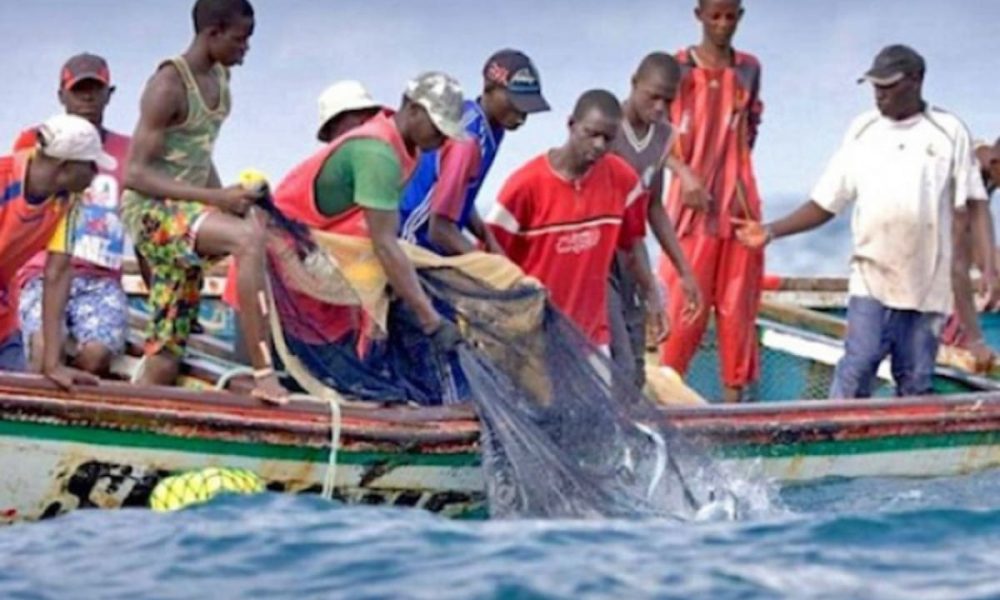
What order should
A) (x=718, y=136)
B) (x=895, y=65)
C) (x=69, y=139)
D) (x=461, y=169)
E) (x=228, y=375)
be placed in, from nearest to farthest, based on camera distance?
(x=69, y=139) < (x=228, y=375) < (x=461, y=169) < (x=895, y=65) < (x=718, y=136)

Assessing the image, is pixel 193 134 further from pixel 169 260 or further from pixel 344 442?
pixel 344 442

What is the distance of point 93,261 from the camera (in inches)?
445

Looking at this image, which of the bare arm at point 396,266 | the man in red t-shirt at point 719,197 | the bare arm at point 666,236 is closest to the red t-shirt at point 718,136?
the man in red t-shirt at point 719,197

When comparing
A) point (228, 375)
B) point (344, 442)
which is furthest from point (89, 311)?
point (344, 442)

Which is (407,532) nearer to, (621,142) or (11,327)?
(11,327)

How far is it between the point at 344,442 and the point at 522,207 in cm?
160

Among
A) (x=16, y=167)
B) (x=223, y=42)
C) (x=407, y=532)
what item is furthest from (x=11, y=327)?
(x=407, y=532)

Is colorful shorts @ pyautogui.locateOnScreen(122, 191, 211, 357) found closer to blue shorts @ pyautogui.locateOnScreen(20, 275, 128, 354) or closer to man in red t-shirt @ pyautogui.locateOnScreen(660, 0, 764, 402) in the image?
blue shorts @ pyautogui.locateOnScreen(20, 275, 128, 354)

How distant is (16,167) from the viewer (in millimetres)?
10172

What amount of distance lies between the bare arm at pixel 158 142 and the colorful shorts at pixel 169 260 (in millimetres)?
90

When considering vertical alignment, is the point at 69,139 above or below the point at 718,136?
below

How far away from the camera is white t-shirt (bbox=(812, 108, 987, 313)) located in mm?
12000

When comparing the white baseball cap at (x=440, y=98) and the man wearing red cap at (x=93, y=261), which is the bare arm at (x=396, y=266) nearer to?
the white baseball cap at (x=440, y=98)

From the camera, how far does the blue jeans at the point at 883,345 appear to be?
39.5ft
